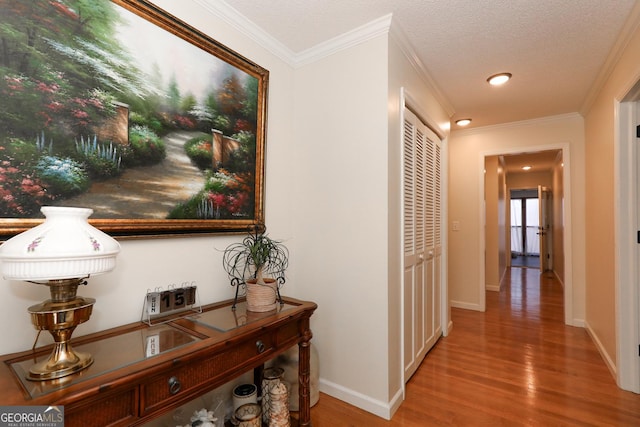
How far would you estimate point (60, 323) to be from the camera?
0.94 m

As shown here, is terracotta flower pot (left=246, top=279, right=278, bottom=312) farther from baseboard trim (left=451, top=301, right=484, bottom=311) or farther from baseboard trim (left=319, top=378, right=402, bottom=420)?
baseboard trim (left=451, top=301, right=484, bottom=311)

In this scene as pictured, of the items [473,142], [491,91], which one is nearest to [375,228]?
[491,91]

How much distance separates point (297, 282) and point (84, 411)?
154cm

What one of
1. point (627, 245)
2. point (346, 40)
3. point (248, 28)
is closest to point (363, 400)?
point (627, 245)

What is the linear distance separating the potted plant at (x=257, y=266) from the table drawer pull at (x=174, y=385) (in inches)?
21.9

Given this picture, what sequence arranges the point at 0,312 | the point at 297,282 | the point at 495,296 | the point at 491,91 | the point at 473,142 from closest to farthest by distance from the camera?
1. the point at 0,312
2. the point at 297,282
3. the point at 491,91
4. the point at 473,142
5. the point at 495,296

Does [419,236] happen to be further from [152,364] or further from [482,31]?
[152,364]

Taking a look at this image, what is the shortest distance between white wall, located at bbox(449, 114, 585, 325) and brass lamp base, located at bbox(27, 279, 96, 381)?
418 cm

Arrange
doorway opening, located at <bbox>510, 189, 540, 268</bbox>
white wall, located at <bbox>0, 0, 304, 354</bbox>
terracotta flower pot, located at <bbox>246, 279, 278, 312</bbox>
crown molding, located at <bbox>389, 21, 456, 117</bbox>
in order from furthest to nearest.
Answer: doorway opening, located at <bbox>510, 189, 540, 268</bbox> → crown molding, located at <bbox>389, 21, 456, 117</bbox> → terracotta flower pot, located at <bbox>246, 279, 278, 312</bbox> → white wall, located at <bbox>0, 0, 304, 354</bbox>

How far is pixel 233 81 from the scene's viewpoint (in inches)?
75.0

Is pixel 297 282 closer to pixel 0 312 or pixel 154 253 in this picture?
pixel 154 253

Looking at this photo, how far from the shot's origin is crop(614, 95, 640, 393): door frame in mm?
2170

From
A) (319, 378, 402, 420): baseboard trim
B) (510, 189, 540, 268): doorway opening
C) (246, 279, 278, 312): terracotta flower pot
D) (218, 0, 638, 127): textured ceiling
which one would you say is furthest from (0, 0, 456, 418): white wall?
(510, 189, 540, 268): doorway opening

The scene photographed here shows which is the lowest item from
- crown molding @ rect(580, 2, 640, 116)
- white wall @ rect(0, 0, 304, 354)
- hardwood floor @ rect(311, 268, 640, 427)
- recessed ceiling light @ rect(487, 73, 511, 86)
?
hardwood floor @ rect(311, 268, 640, 427)
